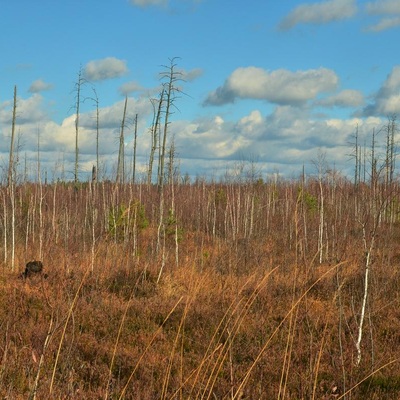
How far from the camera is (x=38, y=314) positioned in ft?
35.4

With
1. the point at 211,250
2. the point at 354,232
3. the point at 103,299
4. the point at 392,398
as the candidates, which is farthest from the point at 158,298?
the point at 354,232

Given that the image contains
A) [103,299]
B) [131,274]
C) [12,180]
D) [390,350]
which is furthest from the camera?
[12,180]

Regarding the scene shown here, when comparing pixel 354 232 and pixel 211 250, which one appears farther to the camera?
pixel 354 232

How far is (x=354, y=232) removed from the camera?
78.1 feet

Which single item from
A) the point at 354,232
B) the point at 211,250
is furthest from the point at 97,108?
the point at 354,232

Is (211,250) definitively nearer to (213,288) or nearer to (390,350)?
(213,288)

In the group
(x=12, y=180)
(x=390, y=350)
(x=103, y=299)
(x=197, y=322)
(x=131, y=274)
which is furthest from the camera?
(x=12, y=180)

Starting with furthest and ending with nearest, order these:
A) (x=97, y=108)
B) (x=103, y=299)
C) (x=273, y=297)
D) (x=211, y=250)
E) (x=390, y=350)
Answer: (x=97, y=108), (x=211, y=250), (x=273, y=297), (x=103, y=299), (x=390, y=350)

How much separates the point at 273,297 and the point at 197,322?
112 inches

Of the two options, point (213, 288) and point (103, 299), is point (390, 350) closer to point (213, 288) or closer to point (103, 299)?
point (213, 288)

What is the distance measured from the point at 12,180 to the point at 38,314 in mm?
5900

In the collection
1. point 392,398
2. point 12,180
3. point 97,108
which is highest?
→ point 97,108

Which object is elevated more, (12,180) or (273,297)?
(12,180)

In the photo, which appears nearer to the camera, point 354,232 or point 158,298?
point 158,298
